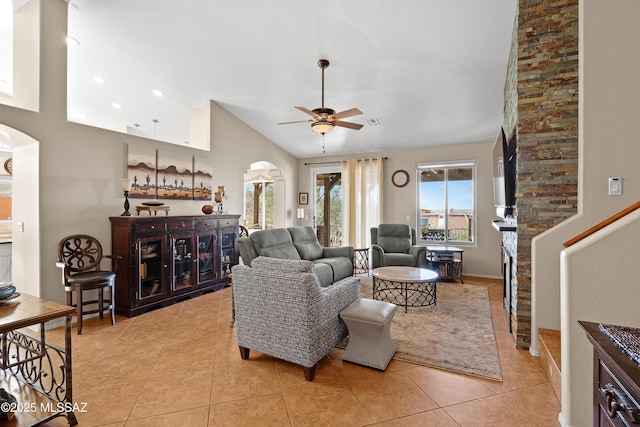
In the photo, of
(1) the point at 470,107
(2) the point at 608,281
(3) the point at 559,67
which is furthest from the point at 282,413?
(1) the point at 470,107

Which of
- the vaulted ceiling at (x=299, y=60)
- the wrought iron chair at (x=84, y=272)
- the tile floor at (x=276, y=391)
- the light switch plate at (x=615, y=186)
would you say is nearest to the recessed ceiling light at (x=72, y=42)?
the vaulted ceiling at (x=299, y=60)

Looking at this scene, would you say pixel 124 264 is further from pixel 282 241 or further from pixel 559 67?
pixel 559 67

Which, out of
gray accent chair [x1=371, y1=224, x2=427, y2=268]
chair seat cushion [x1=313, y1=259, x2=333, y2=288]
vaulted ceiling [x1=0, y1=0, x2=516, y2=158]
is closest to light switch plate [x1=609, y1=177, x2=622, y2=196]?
vaulted ceiling [x1=0, y1=0, x2=516, y2=158]

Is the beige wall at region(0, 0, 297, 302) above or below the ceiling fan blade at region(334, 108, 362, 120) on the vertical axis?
below

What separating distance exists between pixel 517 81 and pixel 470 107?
201cm

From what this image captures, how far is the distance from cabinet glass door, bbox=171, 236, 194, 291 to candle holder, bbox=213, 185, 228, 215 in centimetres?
98

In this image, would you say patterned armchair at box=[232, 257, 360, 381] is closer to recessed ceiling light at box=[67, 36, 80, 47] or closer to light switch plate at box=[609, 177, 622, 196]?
light switch plate at box=[609, 177, 622, 196]

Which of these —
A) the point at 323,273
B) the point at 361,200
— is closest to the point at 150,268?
the point at 323,273

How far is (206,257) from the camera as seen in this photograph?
4879mm

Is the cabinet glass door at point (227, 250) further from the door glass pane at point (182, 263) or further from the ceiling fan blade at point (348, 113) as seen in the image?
the ceiling fan blade at point (348, 113)

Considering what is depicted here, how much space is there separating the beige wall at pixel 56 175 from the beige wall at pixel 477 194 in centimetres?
486

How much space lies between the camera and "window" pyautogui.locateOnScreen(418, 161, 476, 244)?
6191 mm

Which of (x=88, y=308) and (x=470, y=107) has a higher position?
(x=470, y=107)

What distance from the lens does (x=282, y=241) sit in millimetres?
A: 4695
